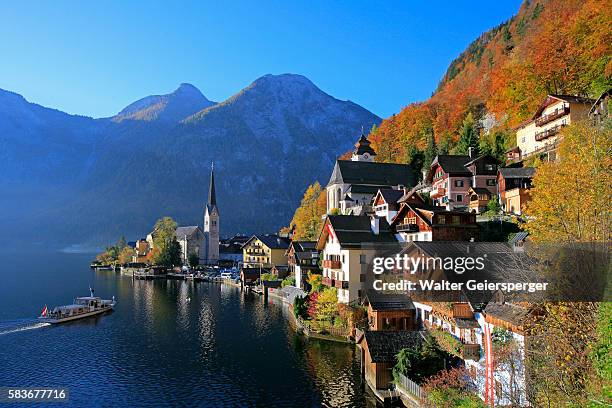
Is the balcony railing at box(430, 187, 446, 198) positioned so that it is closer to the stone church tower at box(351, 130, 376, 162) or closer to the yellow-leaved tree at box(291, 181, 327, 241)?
the yellow-leaved tree at box(291, 181, 327, 241)

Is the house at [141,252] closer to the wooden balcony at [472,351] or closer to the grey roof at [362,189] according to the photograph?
the grey roof at [362,189]

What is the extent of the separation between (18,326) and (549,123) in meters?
70.2

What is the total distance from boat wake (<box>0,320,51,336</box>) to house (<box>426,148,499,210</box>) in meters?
54.1

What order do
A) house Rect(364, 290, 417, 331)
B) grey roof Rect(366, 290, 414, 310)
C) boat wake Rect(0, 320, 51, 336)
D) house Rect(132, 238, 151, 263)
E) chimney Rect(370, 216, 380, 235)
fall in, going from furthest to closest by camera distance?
house Rect(132, 238, 151, 263), boat wake Rect(0, 320, 51, 336), chimney Rect(370, 216, 380, 235), grey roof Rect(366, 290, 414, 310), house Rect(364, 290, 417, 331)

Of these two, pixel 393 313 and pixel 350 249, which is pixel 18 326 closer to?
pixel 350 249

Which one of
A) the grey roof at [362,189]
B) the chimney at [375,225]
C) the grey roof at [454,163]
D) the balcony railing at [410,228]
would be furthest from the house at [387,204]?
the grey roof at [362,189]

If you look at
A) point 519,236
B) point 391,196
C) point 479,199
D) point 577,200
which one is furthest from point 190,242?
point 577,200

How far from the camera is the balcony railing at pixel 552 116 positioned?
5681 centimetres

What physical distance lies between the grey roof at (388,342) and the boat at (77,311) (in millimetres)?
44215

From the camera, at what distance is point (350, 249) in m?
48.0

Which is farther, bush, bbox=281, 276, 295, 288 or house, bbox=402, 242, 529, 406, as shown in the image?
bush, bbox=281, 276, 295, 288

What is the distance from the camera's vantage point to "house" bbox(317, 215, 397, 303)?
4761cm

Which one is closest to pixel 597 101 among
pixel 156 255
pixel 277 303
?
pixel 277 303

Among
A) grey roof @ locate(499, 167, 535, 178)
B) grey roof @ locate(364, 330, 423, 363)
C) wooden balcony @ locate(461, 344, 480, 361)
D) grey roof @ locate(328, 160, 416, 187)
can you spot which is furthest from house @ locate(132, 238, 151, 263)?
wooden balcony @ locate(461, 344, 480, 361)
